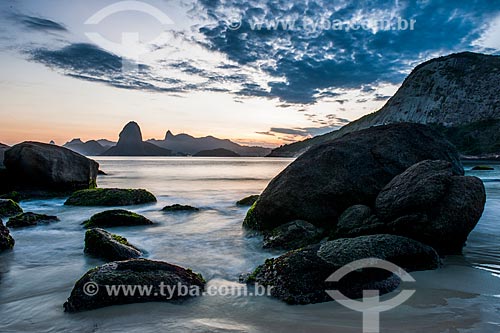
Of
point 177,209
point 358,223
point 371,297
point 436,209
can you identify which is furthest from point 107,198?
point 371,297

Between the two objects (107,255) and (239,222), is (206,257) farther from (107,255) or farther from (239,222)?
Answer: (239,222)

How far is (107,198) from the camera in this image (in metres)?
14.5

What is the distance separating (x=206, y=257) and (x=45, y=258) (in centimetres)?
325

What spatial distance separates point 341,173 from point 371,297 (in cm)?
426

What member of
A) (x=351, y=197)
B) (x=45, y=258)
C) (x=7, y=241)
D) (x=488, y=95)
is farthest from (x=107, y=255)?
(x=488, y=95)

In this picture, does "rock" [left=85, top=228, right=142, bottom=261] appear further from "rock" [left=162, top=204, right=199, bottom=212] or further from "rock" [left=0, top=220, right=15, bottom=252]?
"rock" [left=162, top=204, right=199, bottom=212]

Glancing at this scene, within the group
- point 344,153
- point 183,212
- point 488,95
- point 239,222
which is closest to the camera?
point 344,153

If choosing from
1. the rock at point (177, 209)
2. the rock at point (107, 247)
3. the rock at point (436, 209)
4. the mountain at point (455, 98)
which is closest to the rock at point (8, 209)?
the rock at point (177, 209)

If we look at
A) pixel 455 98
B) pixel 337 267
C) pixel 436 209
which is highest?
pixel 455 98

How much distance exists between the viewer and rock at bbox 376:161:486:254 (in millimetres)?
6324

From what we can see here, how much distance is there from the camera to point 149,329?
3902 millimetres

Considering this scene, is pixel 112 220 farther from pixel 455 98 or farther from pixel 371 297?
pixel 455 98

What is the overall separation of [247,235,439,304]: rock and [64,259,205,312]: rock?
110cm

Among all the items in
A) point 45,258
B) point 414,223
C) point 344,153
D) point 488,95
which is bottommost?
point 45,258
